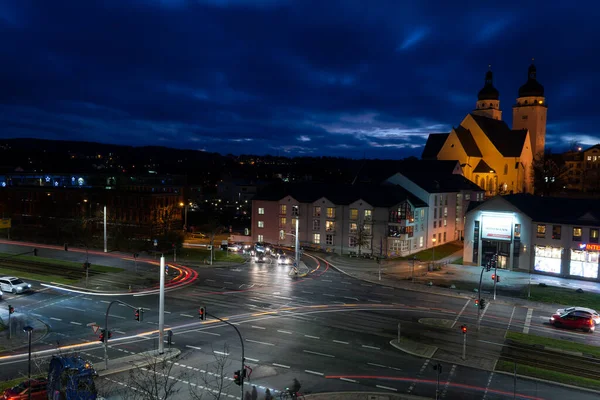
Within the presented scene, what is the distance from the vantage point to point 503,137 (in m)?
120

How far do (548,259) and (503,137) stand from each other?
66325 mm

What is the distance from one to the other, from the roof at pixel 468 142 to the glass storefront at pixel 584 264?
55.2 meters

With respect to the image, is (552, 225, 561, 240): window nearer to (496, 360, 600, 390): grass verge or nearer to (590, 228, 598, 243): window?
(590, 228, 598, 243): window

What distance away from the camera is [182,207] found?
109 m

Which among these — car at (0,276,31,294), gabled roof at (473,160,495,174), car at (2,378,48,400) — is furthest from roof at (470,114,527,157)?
car at (2,378,48,400)

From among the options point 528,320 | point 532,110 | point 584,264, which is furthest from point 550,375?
point 532,110

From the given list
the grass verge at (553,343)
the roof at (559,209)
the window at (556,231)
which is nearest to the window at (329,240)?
the roof at (559,209)

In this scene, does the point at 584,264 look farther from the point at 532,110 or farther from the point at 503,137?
the point at 532,110

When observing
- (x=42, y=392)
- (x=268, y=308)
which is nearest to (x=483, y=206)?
(x=268, y=308)

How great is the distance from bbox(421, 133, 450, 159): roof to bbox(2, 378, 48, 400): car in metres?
106

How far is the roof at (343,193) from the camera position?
7550 centimetres

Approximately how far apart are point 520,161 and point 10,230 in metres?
113

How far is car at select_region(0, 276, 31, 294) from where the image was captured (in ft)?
155

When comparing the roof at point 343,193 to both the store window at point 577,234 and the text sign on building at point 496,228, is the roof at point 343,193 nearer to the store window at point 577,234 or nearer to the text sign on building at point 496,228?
the text sign on building at point 496,228
